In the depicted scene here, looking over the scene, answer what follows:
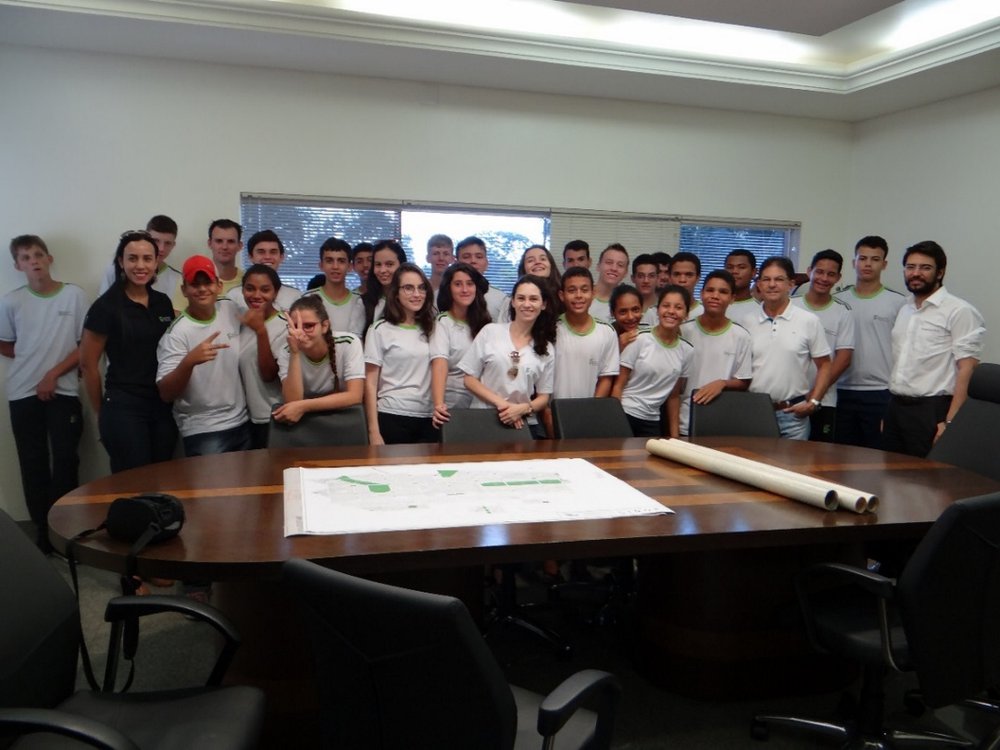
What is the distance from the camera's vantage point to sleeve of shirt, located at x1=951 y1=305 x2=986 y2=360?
149 inches

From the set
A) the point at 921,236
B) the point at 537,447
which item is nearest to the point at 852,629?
the point at 537,447

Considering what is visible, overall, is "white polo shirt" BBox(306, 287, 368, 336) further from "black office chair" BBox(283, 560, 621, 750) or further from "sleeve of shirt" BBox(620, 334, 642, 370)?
"black office chair" BBox(283, 560, 621, 750)

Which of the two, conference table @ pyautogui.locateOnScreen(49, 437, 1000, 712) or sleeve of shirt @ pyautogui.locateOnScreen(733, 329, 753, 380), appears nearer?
conference table @ pyautogui.locateOnScreen(49, 437, 1000, 712)

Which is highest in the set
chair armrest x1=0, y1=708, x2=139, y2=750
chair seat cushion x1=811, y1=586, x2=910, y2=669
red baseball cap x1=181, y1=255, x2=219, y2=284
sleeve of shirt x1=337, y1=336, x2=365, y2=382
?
red baseball cap x1=181, y1=255, x2=219, y2=284

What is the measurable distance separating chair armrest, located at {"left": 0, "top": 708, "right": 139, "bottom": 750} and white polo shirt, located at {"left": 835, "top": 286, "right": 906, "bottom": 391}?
15.0 feet

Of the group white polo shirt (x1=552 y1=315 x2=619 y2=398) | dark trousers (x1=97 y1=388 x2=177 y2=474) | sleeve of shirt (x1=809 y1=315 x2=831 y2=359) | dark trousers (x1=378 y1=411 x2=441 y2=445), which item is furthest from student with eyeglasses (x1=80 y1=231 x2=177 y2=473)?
sleeve of shirt (x1=809 y1=315 x2=831 y2=359)

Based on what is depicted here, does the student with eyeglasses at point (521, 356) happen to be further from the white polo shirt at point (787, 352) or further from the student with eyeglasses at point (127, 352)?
the student with eyeglasses at point (127, 352)

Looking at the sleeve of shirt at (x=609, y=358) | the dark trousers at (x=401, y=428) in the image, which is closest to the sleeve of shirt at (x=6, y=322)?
A: the dark trousers at (x=401, y=428)

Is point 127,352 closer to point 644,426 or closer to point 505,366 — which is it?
point 505,366

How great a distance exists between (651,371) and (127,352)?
2590mm

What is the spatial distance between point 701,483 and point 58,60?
4.50 m

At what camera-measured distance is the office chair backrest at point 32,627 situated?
1.42 meters

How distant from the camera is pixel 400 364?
11.6 ft

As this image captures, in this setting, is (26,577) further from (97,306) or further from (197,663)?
(97,306)
